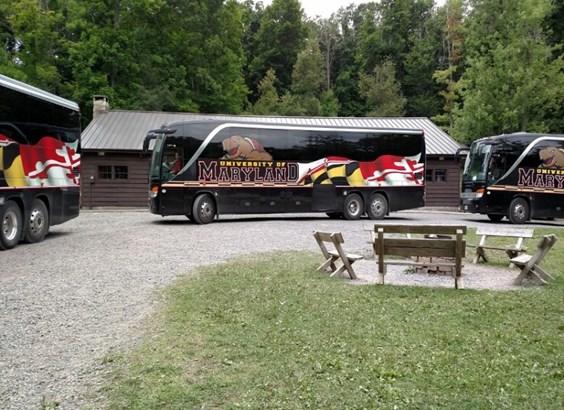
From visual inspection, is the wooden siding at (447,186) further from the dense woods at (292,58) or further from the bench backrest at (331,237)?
the bench backrest at (331,237)

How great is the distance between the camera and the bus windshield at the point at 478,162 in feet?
68.4

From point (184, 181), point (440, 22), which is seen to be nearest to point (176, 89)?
point (184, 181)

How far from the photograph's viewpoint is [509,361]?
169 inches

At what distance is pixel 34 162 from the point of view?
41.0ft

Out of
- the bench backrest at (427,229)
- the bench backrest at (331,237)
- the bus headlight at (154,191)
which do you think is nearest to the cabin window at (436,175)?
the bus headlight at (154,191)

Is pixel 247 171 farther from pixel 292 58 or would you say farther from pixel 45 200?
pixel 292 58

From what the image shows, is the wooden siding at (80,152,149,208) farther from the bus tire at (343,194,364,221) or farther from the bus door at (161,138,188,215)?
the bus tire at (343,194,364,221)

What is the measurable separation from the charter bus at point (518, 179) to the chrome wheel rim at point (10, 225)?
16300 millimetres

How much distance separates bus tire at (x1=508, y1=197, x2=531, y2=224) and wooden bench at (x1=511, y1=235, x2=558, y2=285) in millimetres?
13624

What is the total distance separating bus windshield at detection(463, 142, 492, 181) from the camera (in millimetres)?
20859

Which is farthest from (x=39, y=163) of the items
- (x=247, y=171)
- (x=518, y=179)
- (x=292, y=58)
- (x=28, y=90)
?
(x=292, y=58)

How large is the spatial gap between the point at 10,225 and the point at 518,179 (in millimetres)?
17983

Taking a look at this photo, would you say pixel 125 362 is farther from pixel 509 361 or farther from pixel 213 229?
pixel 213 229

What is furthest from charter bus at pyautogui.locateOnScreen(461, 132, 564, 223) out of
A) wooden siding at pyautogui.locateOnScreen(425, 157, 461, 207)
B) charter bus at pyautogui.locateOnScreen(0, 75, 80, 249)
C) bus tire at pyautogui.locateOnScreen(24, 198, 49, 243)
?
bus tire at pyautogui.locateOnScreen(24, 198, 49, 243)
